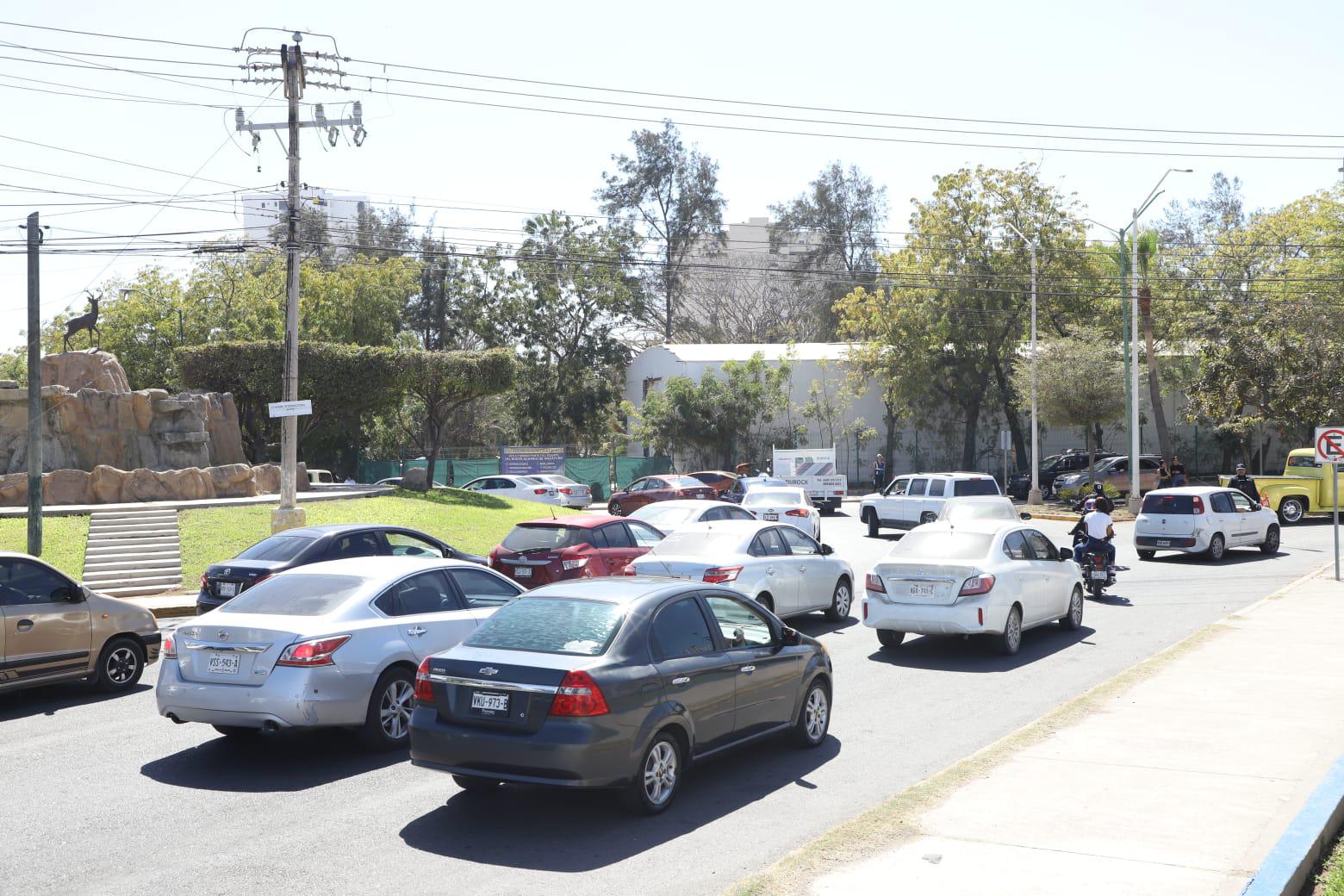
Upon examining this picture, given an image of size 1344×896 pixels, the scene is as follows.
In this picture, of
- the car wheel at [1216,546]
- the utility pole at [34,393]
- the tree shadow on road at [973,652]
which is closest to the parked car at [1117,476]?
the car wheel at [1216,546]

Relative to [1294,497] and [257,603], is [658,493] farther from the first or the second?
[257,603]

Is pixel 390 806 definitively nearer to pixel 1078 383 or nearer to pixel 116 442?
pixel 116 442

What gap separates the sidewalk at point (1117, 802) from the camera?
20.5ft

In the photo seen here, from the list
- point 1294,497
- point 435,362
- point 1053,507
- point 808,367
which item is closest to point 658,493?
point 435,362

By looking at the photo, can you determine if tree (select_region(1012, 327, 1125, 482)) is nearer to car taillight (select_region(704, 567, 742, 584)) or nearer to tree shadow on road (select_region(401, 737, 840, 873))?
car taillight (select_region(704, 567, 742, 584))

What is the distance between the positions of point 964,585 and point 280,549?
26.9 feet

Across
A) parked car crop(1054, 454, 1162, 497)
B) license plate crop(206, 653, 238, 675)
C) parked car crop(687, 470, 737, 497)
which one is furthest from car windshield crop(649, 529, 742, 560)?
parked car crop(1054, 454, 1162, 497)

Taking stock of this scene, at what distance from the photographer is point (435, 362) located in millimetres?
37594

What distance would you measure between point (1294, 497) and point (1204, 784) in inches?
1152

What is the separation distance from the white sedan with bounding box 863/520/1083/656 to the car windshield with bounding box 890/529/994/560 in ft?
0.03

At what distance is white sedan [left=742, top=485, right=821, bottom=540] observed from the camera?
90.8 ft

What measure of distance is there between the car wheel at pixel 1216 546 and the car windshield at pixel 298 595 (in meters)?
20.3

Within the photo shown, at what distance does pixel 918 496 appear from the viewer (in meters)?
30.6

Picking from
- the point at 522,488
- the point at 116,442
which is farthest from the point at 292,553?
the point at 522,488
